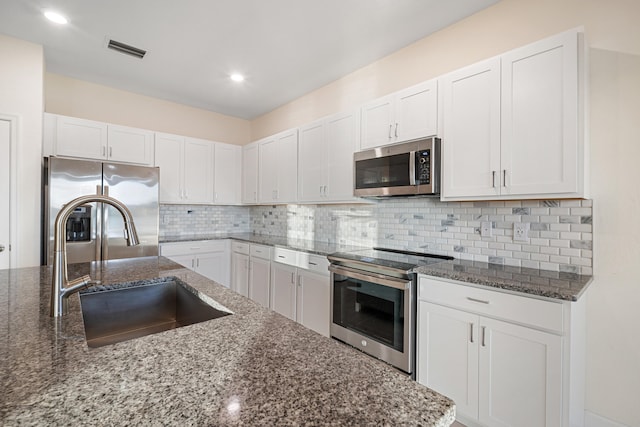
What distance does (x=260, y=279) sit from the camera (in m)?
3.47

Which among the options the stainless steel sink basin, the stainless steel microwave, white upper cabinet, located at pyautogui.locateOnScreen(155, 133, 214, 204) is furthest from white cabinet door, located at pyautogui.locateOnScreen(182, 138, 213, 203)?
the stainless steel sink basin

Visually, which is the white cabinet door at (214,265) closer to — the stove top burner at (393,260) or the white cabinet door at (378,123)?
the stove top burner at (393,260)

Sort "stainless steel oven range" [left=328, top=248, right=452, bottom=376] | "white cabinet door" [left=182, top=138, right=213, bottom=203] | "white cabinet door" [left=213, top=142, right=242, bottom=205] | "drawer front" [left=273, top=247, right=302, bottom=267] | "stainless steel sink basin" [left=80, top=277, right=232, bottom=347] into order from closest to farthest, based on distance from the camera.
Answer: "stainless steel sink basin" [left=80, top=277, right=232, bottom=347], "stainless steel oven range" [left=328, top=248, right=452, bottom=376], "drawer front" [left=273, top=247, right=302, bottom=267], "white cabinet door" [left=182, top=138, right=213, bottom=203], "white cabinet door" [left=213, top=142, right=242, bottom=205]

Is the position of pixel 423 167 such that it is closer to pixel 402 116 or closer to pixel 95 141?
pixel 402 116

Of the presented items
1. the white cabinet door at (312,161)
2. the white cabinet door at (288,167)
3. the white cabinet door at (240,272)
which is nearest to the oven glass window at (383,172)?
the white cabinet door at (312,161)

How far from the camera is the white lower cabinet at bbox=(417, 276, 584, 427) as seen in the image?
55.1 inches

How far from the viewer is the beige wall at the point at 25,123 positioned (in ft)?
8.72

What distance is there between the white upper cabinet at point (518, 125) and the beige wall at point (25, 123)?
3.56 m

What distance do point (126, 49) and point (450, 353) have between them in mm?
3614

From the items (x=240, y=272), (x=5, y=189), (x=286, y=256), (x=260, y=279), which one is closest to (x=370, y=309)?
(x=286, y=256)

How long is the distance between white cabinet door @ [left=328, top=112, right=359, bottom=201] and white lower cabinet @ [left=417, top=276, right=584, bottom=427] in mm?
1262

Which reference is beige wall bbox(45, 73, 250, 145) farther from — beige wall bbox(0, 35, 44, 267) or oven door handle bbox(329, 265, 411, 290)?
oven door handle bbox(329, 265, 411, 290)

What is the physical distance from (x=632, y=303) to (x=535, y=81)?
133 centimetres

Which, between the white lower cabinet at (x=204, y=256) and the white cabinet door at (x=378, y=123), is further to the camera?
the white lower cabinet at (x=204, y=256)
